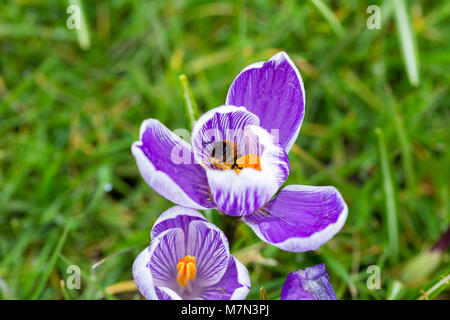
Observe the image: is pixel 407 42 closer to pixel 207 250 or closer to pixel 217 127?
pixel 217 127

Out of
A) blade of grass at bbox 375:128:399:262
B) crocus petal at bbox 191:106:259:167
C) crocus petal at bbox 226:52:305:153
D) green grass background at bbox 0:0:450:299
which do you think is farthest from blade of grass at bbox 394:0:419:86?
crocus petal at bbox 191:106:259:167

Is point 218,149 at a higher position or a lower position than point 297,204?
higher

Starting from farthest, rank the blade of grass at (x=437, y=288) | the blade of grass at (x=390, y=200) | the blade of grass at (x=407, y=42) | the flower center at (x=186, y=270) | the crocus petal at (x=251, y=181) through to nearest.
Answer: the blade of grass at (x=407, y=42)
the blade of grass at (x=390, y=200)
the blade of grass at (x=437, y=288)
the flower center at (x=186, y=270)
the crocus petal at (x=251, y=181)

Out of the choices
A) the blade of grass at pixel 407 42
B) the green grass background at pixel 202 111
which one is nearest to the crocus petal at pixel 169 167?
the green grass background at pixel 202 111

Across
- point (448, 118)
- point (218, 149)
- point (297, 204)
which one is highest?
point (448, 118)

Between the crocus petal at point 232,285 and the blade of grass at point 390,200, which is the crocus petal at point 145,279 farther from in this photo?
the blade of grass at point 390,200

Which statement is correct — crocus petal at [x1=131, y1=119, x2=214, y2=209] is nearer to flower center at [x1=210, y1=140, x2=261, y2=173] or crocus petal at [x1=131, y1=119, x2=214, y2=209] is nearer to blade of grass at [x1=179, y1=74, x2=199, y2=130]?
flower center at [x1=210, y1=140, x2=261, y2=173]

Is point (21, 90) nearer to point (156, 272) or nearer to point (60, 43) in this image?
point (60, 43)
